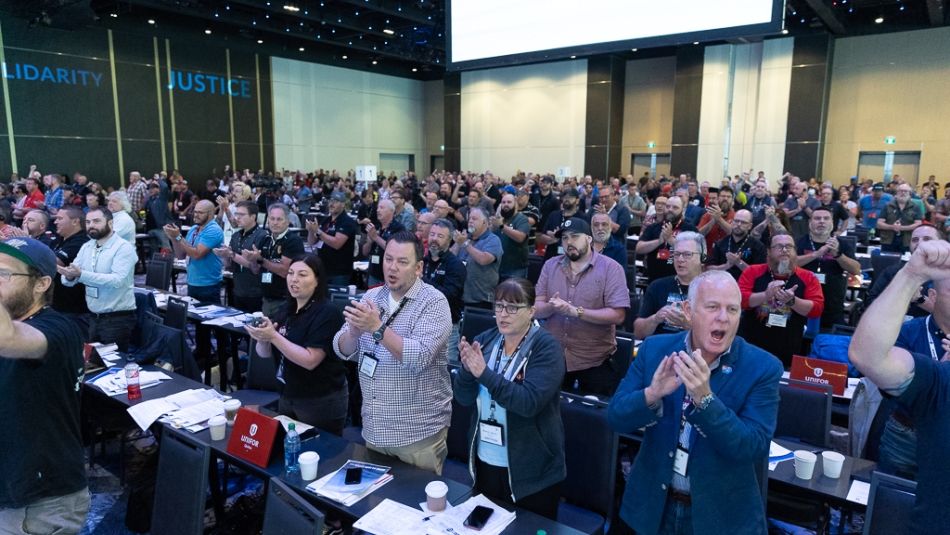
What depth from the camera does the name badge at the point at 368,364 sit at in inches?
102

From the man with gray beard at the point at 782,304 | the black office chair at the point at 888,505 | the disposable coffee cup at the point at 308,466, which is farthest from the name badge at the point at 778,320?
→ the disposable coffee cup at the point at 308,466

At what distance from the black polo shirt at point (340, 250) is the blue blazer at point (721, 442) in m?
4.52

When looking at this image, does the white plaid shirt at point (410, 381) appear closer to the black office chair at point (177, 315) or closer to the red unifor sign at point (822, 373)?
the red unifor sign at point (822, 373)

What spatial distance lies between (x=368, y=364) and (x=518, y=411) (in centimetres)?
77

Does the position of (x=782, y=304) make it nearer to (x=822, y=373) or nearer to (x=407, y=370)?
(x=822, y=373)

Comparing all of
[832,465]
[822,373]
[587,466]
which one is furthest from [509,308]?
[822,373]

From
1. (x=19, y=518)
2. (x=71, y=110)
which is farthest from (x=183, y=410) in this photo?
(x=71, y=110)

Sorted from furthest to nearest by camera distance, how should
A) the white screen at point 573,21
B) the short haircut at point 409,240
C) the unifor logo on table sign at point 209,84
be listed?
the unifor logo on table sign at point 209,84, the white screen at point 573,21, the short haircut at point 409,240

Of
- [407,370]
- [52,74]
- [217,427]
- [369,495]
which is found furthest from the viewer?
[52,74]

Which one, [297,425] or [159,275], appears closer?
[297,425]

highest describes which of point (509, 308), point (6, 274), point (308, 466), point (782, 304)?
point (6, 274)

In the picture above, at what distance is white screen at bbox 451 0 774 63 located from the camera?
8203 millimetres

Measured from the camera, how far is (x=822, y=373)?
10.8 ft

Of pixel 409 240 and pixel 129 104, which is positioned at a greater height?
pixel 129 104
